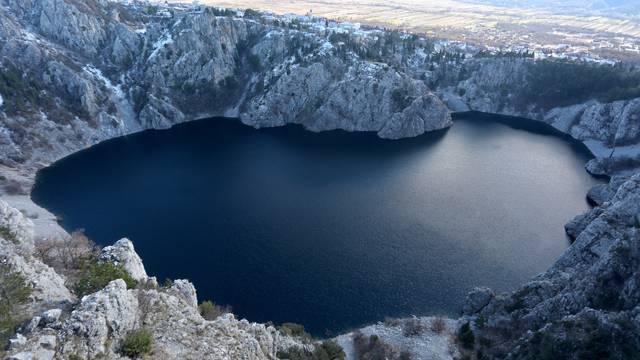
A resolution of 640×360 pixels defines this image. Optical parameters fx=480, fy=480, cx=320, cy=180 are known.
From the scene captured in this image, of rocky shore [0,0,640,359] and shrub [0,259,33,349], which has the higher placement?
shrub [0,259,33,349]

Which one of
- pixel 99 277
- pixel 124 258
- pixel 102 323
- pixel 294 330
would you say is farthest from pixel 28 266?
pixel 294 330

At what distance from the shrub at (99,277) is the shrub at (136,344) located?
39.2 ft

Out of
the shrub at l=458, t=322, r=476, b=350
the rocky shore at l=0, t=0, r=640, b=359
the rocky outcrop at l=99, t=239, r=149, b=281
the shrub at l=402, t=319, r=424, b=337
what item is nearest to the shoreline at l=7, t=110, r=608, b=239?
the rocky shore at l=0, t=0, r=640, b=359

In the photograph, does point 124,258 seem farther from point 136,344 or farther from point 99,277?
point 136,344

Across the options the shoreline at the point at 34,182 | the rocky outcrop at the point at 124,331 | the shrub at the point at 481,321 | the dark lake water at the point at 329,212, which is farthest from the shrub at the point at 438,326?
the shoreline at the point at 34,182

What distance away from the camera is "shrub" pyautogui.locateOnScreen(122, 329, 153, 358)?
39438 mm

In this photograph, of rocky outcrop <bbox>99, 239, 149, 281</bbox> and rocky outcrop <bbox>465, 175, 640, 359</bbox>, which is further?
rocky outcrop <bbox>99, 239, 149, 281</bbox>

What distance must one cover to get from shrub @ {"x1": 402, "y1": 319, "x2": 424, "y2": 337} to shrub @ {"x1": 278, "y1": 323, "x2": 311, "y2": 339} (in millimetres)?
15444

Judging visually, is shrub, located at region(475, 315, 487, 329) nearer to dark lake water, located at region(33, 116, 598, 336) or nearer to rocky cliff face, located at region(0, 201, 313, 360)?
dark lake water, located at region(33, 116, 598, 336)

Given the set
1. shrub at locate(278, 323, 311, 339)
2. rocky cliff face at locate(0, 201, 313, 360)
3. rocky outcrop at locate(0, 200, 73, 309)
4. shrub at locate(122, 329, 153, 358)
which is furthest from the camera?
shrub at locate(278, 323, 311, 339)

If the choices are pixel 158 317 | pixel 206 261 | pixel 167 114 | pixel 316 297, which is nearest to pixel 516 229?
pixel 316 297

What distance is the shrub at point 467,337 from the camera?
238ft

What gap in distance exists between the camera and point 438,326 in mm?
77062

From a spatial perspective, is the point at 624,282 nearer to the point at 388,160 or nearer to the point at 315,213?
the point at 315,213
